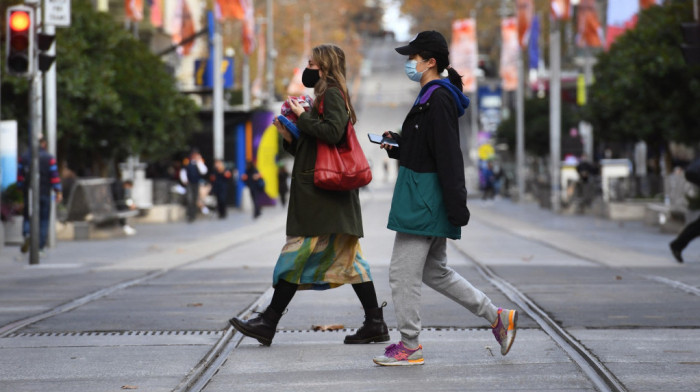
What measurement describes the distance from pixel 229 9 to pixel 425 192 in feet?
110

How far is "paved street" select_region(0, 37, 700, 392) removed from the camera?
279 inches

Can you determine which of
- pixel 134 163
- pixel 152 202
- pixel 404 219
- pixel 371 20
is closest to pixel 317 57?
pixel 404 219

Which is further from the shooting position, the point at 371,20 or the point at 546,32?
the point at 371,20

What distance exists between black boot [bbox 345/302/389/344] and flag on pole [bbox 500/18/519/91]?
4775 cm

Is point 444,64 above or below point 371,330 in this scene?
above

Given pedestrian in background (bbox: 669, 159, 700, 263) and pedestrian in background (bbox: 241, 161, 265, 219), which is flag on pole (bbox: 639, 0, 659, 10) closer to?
pedestrian in background (bbox: 241, 161, 265, 219)

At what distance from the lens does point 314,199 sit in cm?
816

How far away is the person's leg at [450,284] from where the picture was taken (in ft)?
25.0

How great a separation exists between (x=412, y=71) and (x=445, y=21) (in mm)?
76845

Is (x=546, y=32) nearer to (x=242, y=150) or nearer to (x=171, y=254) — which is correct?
(x=242, y=150)

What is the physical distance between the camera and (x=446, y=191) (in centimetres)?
724

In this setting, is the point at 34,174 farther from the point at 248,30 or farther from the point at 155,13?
the point at 155,13

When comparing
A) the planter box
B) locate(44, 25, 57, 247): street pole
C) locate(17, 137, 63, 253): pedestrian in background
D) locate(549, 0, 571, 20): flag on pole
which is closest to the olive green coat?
locate(17, 137, 63, 253): pedestrian in background

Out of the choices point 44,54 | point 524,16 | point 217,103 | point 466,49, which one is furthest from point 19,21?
point 466,49
